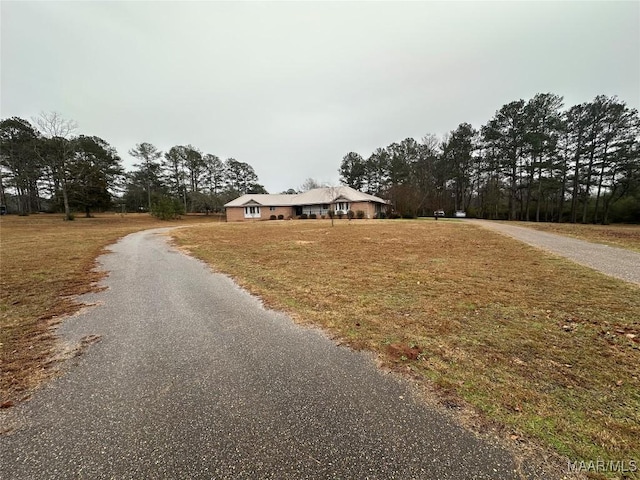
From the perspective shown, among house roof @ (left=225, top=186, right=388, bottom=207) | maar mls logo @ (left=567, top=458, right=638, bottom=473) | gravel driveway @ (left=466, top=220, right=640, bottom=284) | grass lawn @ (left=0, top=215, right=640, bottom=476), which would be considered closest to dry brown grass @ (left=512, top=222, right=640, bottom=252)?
gravel driveway @ (left=466, top=220, right=640, bottom=284)

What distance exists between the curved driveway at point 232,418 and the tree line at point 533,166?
121ft

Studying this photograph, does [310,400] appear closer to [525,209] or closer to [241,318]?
[241,318]

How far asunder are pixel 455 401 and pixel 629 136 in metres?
43.1

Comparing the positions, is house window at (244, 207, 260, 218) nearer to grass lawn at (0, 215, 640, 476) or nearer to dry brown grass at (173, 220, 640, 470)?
grass lawn at (0, 215, 640, 476)

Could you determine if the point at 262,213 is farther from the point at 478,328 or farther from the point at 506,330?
the point at 506,330

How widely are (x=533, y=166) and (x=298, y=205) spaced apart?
3198 centimetres

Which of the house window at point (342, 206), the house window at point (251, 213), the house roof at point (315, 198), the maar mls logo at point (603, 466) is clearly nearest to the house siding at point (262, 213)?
the house window at point (251, 213)

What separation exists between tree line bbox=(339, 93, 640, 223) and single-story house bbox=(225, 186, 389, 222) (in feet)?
19.7

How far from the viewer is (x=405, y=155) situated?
49875 mm

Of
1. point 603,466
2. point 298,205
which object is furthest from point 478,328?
point 298,205

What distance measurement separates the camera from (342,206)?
39.1 metres

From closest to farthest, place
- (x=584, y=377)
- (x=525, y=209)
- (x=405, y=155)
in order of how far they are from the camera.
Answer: (x=584, y=377) → (x=525, y=209) → (x=405, y=155)

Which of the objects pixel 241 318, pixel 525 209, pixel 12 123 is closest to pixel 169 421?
pixel 241 318

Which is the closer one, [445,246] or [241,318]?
[241,318]
